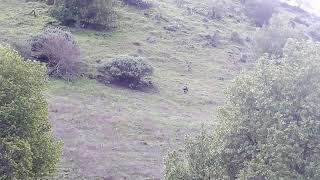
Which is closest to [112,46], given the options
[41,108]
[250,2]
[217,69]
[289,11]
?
[217,69]

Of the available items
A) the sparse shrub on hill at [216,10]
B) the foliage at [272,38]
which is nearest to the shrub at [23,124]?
the foliage at [272,38]

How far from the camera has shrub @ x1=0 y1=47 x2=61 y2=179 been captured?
85.0ft

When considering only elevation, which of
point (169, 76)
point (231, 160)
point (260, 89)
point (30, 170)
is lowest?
point (169, 76)

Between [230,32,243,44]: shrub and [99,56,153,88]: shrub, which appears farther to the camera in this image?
[230,32,243,44]: shrub

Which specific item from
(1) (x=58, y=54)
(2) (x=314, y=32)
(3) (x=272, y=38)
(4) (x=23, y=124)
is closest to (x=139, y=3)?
(3) (x=272, y=38)

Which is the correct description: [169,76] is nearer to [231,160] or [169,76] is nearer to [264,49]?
[264,49]

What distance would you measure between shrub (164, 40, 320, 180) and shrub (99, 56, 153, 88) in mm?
28580

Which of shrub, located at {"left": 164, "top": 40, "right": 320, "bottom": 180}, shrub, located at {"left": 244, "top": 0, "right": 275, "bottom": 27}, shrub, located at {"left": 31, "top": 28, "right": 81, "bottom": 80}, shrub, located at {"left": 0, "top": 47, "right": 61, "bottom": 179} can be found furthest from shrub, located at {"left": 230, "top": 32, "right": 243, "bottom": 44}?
shrub, located at {"left": 0, "top": 47, "right": 61, "bottom": 179}

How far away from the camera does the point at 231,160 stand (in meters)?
28.4

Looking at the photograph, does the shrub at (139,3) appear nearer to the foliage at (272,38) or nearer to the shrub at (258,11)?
the foliage at (272,38)

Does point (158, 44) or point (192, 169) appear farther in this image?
point (158, 44)

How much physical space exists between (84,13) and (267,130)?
149 feet

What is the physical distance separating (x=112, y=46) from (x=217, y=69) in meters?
13.7

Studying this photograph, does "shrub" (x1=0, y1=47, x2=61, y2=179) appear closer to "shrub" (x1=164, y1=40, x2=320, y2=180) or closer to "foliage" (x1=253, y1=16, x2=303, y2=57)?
"shrub" (x1=164, y1=40, x2=320, y2=180)
